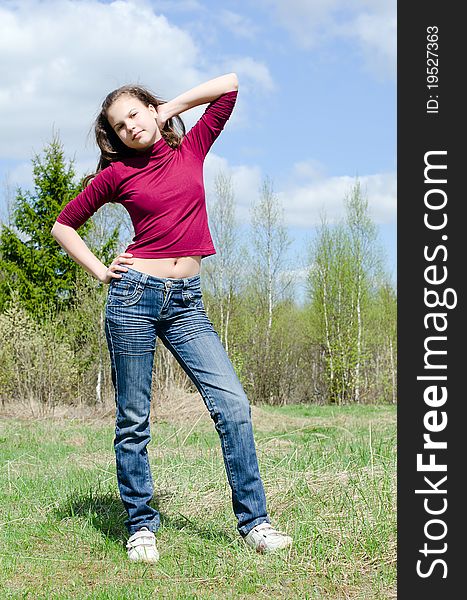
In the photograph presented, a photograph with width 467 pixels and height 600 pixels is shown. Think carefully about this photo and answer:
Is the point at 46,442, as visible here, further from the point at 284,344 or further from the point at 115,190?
the point at 284,344

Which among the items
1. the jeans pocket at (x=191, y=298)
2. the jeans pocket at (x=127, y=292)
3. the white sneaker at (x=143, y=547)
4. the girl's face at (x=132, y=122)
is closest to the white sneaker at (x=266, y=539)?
the white sneaker at (x=143, y=547)

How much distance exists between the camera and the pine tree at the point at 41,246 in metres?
16.9

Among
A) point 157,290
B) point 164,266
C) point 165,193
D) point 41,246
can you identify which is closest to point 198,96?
point 165,193

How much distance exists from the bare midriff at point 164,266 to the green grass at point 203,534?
118 cm

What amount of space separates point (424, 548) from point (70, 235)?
198cm

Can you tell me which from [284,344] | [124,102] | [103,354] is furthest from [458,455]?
[284,344]

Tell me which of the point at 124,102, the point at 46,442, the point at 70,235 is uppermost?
the point at 124,102

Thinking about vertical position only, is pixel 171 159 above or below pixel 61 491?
above

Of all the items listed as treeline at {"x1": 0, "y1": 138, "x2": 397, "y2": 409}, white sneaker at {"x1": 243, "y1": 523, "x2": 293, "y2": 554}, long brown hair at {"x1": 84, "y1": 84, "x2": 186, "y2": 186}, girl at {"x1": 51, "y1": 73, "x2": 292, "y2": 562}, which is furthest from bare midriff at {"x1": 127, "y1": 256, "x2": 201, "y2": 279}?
treeline at {"x1": 0, "y1": 138, "x2": 397, "y2": 409}

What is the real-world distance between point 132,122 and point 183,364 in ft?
3.49

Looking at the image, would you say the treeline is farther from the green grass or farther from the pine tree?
the green grass

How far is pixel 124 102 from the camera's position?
3184mm

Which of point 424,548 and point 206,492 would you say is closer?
point 424,548

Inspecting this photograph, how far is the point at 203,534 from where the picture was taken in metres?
3.42
